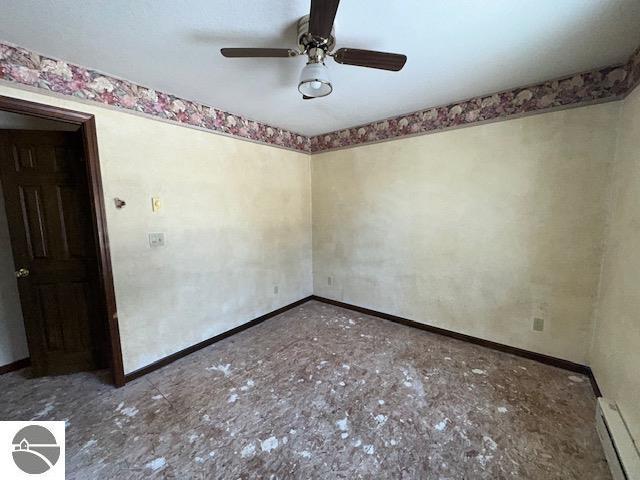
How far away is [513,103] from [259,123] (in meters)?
2.55

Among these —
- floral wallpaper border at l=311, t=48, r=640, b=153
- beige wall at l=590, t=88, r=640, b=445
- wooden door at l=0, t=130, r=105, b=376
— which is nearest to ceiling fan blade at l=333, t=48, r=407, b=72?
floral wallpaper border at l=311, t=48, r=640, b=153

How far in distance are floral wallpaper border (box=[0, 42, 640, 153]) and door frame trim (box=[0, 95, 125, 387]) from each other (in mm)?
146

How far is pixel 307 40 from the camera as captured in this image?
1.38 metres

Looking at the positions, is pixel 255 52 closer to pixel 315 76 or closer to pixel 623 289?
pixel 315 76

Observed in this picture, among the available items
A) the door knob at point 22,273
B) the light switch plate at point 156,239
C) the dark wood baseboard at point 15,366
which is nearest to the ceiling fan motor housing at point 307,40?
the light switch plate at point 156,239

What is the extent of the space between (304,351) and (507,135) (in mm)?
2777

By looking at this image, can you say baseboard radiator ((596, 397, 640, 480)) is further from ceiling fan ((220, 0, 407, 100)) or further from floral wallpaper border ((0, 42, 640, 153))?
ceiling fan ((220, 0, 407, 100))

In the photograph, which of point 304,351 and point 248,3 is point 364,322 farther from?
point 248,3

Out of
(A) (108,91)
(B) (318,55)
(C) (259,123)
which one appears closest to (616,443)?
(B) (318,55)

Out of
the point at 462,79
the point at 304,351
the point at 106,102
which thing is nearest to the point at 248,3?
the point at 106,102

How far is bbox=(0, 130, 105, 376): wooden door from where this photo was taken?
1974 millimetres

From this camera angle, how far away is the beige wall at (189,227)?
2.00 m

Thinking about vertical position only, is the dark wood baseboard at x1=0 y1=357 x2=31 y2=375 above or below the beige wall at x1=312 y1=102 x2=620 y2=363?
below

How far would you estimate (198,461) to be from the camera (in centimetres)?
141
